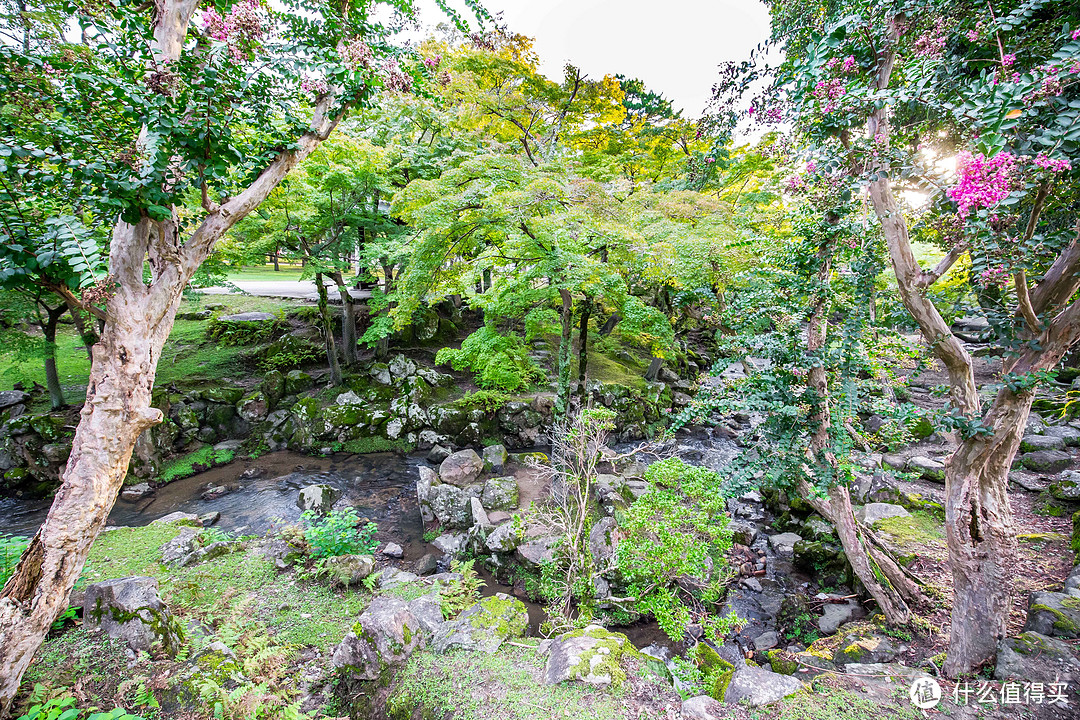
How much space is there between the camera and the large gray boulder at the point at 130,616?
3.34m

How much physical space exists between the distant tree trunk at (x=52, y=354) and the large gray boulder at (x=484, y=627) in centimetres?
1151

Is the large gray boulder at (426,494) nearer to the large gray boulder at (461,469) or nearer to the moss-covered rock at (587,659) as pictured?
the large gray boulder at (461,469)

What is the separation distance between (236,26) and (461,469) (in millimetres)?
8674

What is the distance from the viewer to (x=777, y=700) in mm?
3305

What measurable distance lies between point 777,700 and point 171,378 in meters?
16.0

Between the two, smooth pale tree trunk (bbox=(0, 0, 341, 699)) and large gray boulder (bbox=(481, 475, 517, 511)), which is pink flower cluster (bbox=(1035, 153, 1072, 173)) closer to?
smooth pale tree trunk (bbox=(0, 0, 341, 699))

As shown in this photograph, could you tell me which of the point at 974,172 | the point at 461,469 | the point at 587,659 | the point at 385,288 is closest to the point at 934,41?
the point at 974,172

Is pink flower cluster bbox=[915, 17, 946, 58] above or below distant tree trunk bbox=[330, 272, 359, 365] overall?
above

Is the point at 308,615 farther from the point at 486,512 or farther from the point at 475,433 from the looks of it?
the point at 475,433

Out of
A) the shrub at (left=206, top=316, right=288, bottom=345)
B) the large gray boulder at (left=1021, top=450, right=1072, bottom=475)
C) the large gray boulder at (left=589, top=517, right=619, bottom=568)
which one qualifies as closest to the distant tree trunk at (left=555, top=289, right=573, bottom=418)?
the large gray boulder at (left=589, top=517, right=619, bottom=568)

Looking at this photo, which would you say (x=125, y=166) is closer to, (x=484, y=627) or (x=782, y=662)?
(x=484, y=627)

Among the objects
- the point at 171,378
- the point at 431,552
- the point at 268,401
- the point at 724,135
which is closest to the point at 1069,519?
the point at 724,135

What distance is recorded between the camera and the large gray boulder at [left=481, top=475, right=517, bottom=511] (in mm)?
8578

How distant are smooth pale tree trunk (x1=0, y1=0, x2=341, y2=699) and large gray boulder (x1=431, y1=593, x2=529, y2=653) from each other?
2843mm
